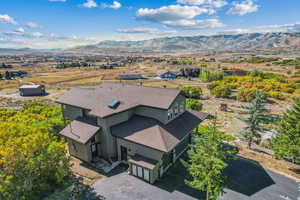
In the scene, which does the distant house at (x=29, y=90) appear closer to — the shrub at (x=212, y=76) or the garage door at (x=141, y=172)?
the garage door at (x=141, y=172)

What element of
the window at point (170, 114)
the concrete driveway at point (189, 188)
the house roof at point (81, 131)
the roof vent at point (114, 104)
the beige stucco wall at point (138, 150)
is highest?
the roof vent at point (114, 104)

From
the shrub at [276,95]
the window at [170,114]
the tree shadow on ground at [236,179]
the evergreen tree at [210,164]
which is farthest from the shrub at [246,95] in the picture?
the evergreen tree at [210,164]

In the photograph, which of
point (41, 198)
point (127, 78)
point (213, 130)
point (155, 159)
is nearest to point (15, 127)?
point (41, 198)

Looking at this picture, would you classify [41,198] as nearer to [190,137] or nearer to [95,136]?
[95,136]

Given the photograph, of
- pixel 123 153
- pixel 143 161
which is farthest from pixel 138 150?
pixel 123 153


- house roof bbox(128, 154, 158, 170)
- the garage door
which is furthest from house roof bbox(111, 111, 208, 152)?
the garage door

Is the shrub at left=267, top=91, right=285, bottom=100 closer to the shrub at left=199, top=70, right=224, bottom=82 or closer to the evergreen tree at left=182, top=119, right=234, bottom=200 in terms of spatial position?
the shrub at left=199, top=70, right=224, bottom=82

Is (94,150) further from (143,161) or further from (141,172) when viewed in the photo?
(143,161)
